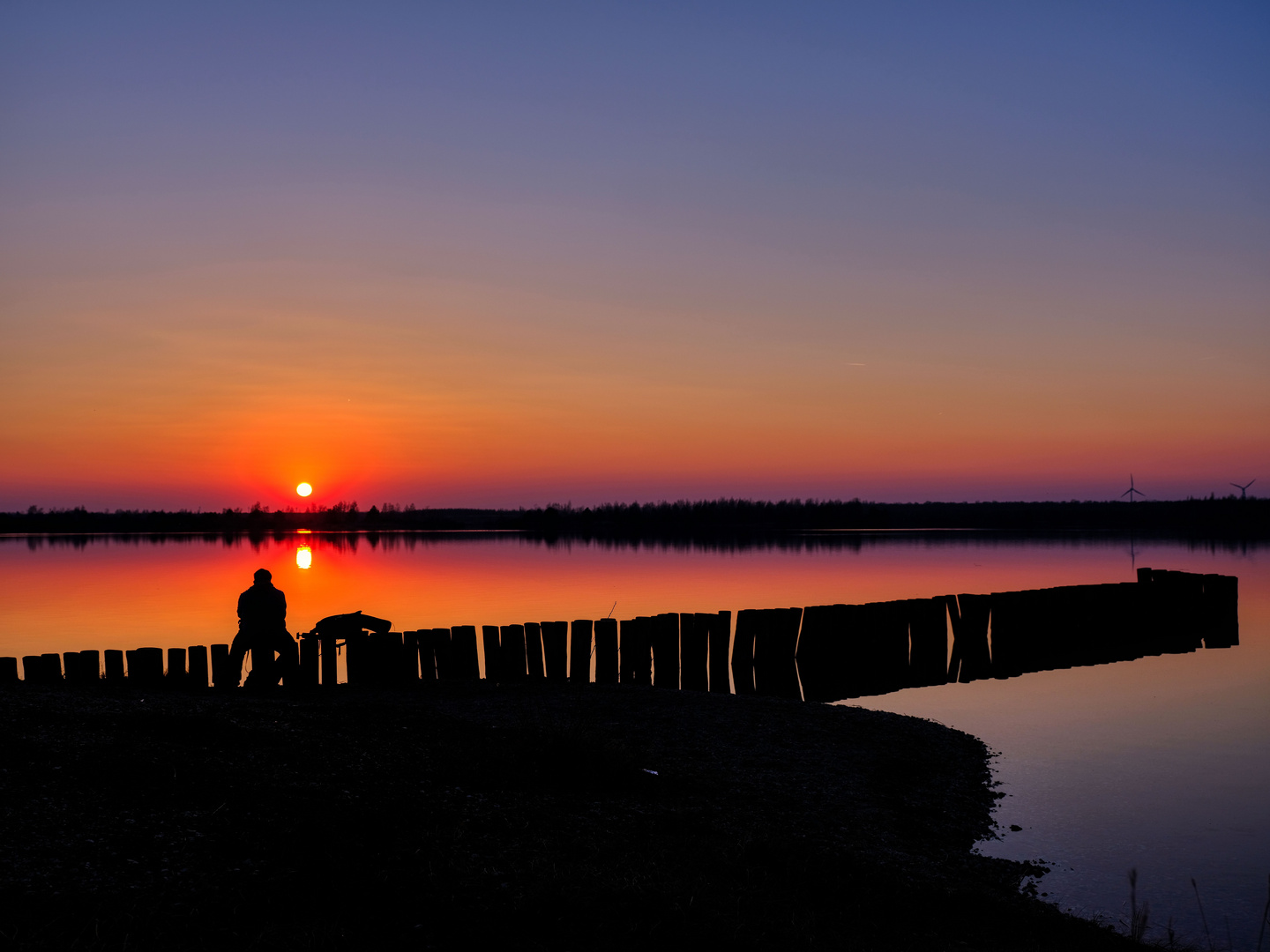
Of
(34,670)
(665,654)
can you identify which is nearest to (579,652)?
(665,654)

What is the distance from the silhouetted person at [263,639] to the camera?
44.7 ft

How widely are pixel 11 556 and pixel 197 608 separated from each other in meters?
40.2

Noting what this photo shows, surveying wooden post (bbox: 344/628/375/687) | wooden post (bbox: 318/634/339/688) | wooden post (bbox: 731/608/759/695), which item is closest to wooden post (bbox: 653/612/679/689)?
wooden post (bbox: 731/608/759/695)

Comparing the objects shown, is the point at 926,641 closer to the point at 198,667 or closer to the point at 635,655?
the point at 635,655

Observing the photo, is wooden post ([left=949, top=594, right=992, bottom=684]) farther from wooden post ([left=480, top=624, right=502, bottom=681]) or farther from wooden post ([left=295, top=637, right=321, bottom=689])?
wooden post ([left=295, top=637, right=321, bottom=689])

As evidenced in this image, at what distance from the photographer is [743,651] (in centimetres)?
1694

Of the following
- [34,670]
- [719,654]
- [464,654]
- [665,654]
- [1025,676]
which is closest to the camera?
[34,670]

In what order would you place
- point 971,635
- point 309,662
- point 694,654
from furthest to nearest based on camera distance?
point 971,635 → point 694,654 → point 309,662

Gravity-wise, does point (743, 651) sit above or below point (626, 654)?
below

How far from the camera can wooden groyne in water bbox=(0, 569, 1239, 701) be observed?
44.7 feet

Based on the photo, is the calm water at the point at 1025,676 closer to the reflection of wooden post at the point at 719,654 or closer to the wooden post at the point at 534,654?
the reflection of wooden post at the point at 719,654

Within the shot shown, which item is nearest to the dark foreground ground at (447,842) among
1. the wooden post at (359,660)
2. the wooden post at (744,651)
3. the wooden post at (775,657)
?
the wooden post at (359,660)

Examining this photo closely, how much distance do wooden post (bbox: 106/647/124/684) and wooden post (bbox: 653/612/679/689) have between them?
7.63 metres

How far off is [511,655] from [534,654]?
36 cm
